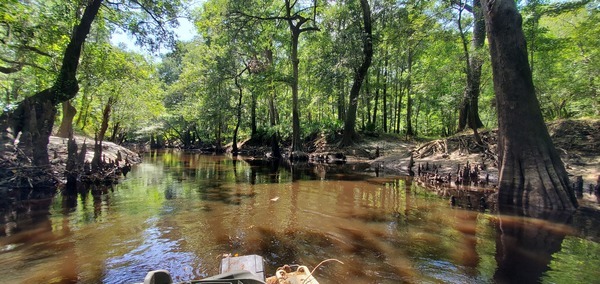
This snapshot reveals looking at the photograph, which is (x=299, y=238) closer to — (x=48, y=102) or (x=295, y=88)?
(x=48, y=102)

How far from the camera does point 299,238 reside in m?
6.59

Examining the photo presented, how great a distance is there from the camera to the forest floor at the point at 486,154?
41.5 feet

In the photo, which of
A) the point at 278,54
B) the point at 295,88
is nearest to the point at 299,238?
the point at 295,88

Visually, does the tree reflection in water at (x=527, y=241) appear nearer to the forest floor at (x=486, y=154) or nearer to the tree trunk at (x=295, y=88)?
the forest floor at (x=486, y=154)

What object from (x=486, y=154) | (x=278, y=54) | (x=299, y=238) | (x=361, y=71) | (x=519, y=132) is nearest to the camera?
(x=299, y=238)

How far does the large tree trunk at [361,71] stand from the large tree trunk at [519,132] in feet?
42.3

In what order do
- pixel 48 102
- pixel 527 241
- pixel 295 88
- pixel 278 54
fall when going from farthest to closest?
1. pixel 278 54
2. pixel 295 88
3. pixel 48 102
4. pixel 527 241

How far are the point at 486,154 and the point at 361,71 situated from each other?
11.5 m

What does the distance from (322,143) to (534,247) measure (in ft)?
70.9

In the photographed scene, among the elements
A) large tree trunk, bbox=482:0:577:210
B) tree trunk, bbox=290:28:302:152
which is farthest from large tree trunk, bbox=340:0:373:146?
Answer: large tree trunk, bbox=482:0:577:210

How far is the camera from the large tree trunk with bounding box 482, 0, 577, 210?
28.3 ft

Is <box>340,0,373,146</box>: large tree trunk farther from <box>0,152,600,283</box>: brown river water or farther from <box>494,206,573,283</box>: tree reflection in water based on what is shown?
<box>494,206,573,283</box>: tree reflection in water

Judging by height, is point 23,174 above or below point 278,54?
below

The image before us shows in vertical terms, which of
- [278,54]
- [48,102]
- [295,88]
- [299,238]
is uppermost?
[278,54]
